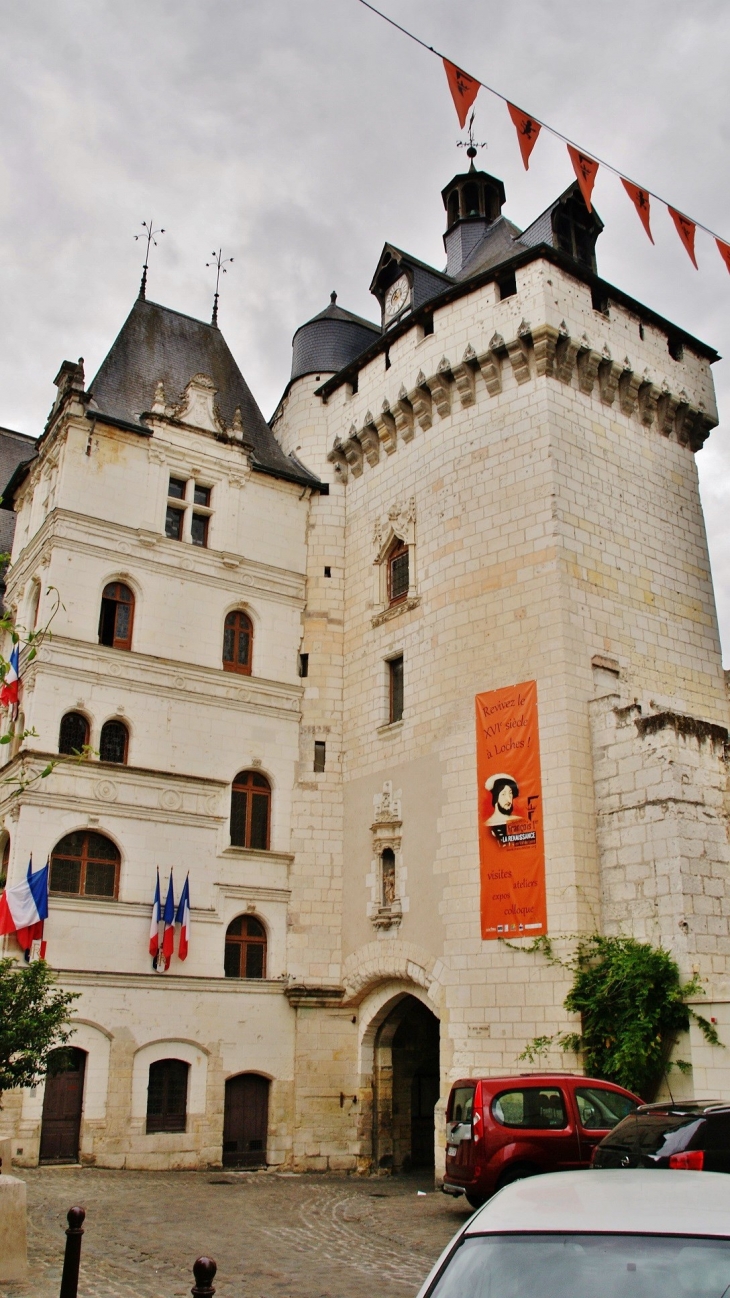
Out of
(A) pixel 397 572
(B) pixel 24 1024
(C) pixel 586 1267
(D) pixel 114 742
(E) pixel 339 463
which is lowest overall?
(C) pixel 586 1267

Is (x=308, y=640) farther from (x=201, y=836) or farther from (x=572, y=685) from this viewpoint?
(x=572, y=685)

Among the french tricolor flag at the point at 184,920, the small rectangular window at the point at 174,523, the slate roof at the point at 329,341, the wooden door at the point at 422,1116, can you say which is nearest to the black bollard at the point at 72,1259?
the french tricolor flag at the point at 184,920

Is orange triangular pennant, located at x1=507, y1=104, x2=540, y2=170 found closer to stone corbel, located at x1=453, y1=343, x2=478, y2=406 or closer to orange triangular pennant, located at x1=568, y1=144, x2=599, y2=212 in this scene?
orange triangular pennant, located at x1=568, y1=144, x2=599, y2=212

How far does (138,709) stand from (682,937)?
34.4 feet

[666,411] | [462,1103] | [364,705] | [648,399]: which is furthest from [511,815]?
[666,411]

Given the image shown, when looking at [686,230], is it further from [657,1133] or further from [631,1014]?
[657,1133]

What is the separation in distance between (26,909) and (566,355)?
13678 mm

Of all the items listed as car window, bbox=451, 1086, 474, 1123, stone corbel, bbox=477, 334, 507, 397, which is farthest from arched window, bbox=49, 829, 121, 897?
stone corbel, bbox=477, 334, 507, 397

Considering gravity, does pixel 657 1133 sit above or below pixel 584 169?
below

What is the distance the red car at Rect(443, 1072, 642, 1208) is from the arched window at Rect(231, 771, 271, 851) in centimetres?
944

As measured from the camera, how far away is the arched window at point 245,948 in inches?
774

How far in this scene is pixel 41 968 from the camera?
41.6 ft

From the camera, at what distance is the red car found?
11.1 meters

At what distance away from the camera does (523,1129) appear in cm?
→ 1128
